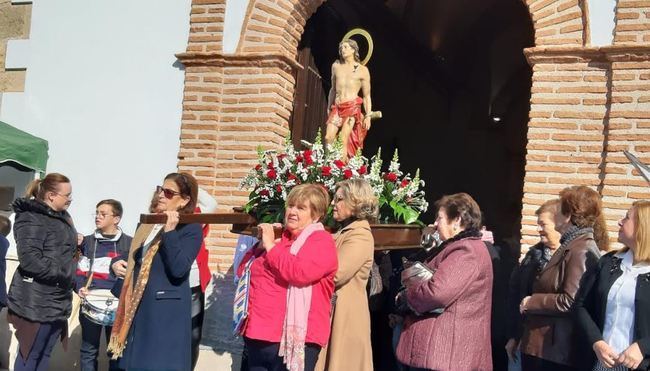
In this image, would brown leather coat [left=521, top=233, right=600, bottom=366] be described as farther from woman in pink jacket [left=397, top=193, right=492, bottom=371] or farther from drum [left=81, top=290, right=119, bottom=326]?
drum [left=81, top=290, right=119, bottom=326]

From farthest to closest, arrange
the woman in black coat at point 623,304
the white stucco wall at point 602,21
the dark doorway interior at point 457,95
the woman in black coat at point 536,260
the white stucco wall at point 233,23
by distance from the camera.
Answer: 1. the dark doorway interior at point 457,95
2. the white stucco wall at point 233,23
3. the white stucco wall at point 602,21
4. the woman in black coat at point 536,260
5. the woman in black coat at point 623,304

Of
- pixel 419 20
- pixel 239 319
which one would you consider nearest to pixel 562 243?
pixel 239 319

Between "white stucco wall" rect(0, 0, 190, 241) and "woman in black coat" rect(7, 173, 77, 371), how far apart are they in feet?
6.19

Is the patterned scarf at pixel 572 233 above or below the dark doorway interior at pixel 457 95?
below

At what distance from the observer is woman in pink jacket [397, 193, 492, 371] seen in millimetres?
4227

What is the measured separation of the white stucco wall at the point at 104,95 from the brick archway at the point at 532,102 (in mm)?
260

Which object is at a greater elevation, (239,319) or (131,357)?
(239,319)

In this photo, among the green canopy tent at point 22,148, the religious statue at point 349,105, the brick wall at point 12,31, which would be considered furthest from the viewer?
the brick wall at point 12,31

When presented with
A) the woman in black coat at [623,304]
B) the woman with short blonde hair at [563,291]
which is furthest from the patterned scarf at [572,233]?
the woman in black coat at [623,304]

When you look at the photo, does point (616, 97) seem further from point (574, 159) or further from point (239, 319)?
point (239, 319)

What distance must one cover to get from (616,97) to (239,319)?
360 cm

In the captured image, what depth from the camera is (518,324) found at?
16.5 feet

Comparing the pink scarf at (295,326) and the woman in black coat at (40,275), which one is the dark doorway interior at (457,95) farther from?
the pink scarf at (295,326)

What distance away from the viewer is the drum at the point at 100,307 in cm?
586
